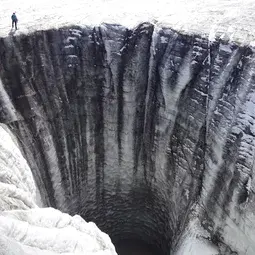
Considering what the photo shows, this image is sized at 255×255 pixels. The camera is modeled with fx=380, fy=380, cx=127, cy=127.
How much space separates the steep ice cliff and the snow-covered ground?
30cm

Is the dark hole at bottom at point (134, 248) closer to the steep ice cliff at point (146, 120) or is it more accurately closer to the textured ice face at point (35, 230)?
the steep ice cliff at point (146, 120)

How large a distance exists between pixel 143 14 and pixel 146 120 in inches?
113

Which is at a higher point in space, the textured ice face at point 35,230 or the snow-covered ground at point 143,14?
the snow-covered ground at point 143,14

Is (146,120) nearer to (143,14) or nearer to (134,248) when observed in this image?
(143,14)

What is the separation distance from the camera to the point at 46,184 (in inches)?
402

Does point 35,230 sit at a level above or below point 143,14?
below

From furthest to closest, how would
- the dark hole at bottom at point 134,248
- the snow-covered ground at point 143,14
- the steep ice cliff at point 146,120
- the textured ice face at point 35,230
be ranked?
the dark hole at bottom at point 134,248 < the snow-covered ground at point 143,14 < the steep ice cliff at point 146,120 < the textured ice face at point 35,230

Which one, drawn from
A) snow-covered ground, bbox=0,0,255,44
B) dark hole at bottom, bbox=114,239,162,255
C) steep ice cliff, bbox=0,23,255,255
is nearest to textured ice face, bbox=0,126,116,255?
steep ice cliff, bbox=0,23,255,255

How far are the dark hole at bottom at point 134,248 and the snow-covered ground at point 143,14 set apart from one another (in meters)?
7.51

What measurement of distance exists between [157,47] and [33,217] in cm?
542

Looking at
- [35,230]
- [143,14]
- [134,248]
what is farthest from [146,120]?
[35,230]

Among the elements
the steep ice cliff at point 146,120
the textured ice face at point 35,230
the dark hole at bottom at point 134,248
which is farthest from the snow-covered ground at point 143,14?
the dark hole at bottom at point 134,248

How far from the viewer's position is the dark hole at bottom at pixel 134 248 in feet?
42.5

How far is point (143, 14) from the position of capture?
33.3ft
